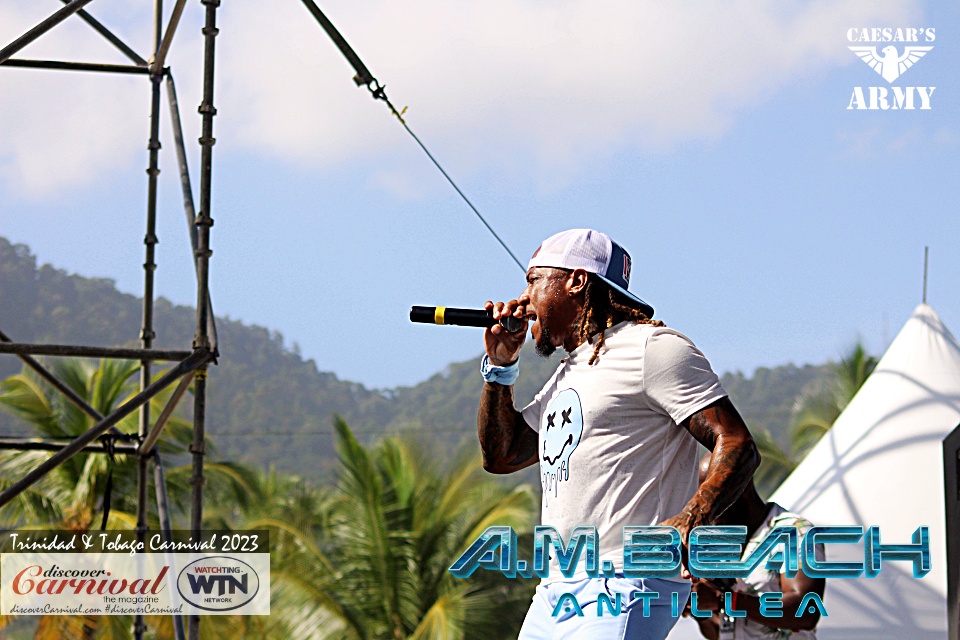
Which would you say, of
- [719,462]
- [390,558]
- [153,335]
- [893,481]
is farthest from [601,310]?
[390,558]

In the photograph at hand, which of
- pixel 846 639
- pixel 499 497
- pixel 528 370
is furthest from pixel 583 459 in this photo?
pixel 528 370

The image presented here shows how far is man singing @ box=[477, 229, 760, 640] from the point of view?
95.1 inches

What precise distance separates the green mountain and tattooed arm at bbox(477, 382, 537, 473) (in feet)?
181

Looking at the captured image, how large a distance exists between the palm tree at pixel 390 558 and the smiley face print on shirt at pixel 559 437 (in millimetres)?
12166

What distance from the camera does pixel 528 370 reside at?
2373 inches

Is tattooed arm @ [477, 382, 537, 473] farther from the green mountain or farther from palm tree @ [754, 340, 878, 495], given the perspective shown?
the green mountain

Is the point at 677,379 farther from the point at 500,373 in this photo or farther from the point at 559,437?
the point at 500,373

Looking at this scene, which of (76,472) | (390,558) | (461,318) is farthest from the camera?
(76,472)

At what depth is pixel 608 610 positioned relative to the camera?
2.42 metres

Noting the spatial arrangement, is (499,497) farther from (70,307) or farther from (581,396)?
(70,307)

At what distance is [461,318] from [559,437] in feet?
1.33

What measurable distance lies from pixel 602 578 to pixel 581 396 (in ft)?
1.31

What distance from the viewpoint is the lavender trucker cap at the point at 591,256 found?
2730mm

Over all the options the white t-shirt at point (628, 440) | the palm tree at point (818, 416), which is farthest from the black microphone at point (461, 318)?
the palm tree at point (818, 416)
